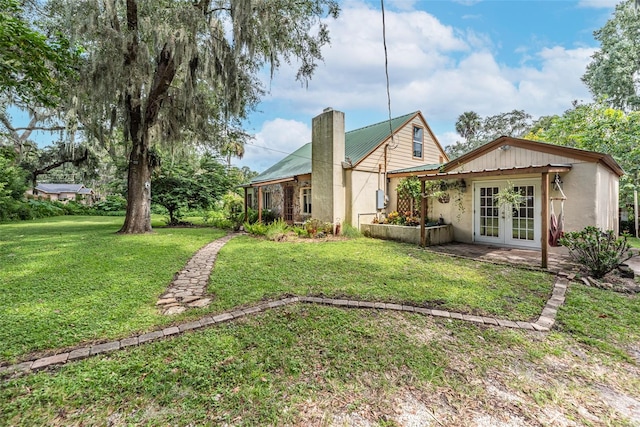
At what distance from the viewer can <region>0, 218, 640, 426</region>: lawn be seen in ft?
6.25

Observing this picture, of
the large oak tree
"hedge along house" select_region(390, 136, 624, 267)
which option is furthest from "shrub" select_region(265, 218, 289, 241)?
"hedge along house" select_region(390, 136, 624, 267)

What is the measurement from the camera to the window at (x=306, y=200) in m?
12.5

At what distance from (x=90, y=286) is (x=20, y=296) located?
29.7 inches

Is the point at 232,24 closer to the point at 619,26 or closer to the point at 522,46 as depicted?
the point at 522,46

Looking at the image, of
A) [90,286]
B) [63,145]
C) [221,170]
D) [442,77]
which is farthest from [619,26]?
[63,145]

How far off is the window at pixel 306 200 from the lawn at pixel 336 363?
7.94 metres

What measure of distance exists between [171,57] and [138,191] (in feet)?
16.1

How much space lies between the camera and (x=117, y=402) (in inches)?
77.3

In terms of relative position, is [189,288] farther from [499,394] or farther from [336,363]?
[499,394]

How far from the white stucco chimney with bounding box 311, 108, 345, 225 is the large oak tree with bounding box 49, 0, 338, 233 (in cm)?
185

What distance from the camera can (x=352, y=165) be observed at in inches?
409

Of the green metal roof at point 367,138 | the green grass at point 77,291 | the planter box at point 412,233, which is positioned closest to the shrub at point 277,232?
the green grass at point 77,291

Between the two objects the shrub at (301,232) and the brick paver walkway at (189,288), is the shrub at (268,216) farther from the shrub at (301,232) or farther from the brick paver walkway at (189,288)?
the brick paver walkway at (189,288)

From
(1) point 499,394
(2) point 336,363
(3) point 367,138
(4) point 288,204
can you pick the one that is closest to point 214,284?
(2) point 336,363
